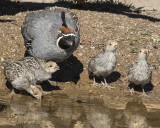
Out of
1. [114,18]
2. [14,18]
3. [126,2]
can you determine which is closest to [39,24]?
[14,18]

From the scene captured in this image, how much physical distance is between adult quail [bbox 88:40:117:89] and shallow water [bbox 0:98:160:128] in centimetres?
84

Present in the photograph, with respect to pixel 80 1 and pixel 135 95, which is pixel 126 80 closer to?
pixel 135 95

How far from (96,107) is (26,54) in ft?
7.01

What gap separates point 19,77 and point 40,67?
42 centimetres

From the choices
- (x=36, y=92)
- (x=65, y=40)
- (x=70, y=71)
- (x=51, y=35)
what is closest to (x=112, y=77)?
(x=70, y=71)

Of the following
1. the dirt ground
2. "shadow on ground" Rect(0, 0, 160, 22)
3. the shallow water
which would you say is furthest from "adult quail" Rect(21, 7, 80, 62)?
"shadow on ground" Rect(0, 0, 160, 22)

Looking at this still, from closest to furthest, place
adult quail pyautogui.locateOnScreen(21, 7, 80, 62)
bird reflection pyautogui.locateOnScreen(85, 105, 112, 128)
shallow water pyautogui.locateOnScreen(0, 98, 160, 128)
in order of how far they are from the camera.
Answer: shallow water pyautogui.locateOnScreen(0, 98, 160, 128) < bird reflection pyautogui.locateOnScreen(85, 105, 112, 128) < adult quail pyautogui.locateOnScreen(21, 7, 80, 62)

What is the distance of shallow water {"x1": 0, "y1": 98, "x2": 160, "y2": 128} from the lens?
26.2 feet

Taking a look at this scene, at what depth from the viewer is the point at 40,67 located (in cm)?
938

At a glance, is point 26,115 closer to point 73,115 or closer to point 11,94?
point 73,115

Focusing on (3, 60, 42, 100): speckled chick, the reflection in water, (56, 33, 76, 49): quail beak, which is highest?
(56, 33, 76, 49): quail beak

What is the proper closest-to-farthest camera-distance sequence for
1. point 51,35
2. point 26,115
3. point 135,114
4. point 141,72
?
point 26,115 → point 135,114 → point 51,35 → point 141,72

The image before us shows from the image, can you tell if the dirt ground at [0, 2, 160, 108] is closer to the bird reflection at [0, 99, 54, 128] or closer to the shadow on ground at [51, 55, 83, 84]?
the shadow on ground at [51, 55, 83, 84]

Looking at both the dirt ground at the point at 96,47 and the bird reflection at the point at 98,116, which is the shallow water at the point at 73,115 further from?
the dirt ground at the point at 96,47
